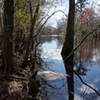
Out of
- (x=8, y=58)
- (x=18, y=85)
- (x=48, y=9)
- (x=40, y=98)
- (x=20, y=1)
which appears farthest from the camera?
(x=48, y=9)

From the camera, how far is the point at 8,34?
833cm

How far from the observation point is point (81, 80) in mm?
9953

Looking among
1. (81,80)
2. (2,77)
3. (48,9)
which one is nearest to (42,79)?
(81,80)

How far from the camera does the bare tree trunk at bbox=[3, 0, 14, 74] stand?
8305 millimetres

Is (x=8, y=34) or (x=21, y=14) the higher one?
(x=21, y=14)

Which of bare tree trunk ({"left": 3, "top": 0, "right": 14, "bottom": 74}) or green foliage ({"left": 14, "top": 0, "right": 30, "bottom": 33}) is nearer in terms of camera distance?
bare tree trunk ({"left": 3, "top": 0, "right": 14, "bottom": 74})

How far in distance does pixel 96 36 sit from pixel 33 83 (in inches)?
1696

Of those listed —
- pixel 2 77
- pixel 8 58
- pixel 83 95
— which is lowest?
pixel 83 95

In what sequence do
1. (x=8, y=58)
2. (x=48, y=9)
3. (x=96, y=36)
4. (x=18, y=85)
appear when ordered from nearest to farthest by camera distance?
(x=18, y=85)
(x=8, y=58)
(x=48, y=9)
(x=96, y=36)

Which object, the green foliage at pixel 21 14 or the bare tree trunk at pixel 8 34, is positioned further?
the green foliage at pixel 21 14

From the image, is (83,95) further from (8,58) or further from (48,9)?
(48,9)

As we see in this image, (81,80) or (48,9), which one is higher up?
(48,9)

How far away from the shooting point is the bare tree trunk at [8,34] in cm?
830

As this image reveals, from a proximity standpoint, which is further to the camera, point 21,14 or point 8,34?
point 21,14
